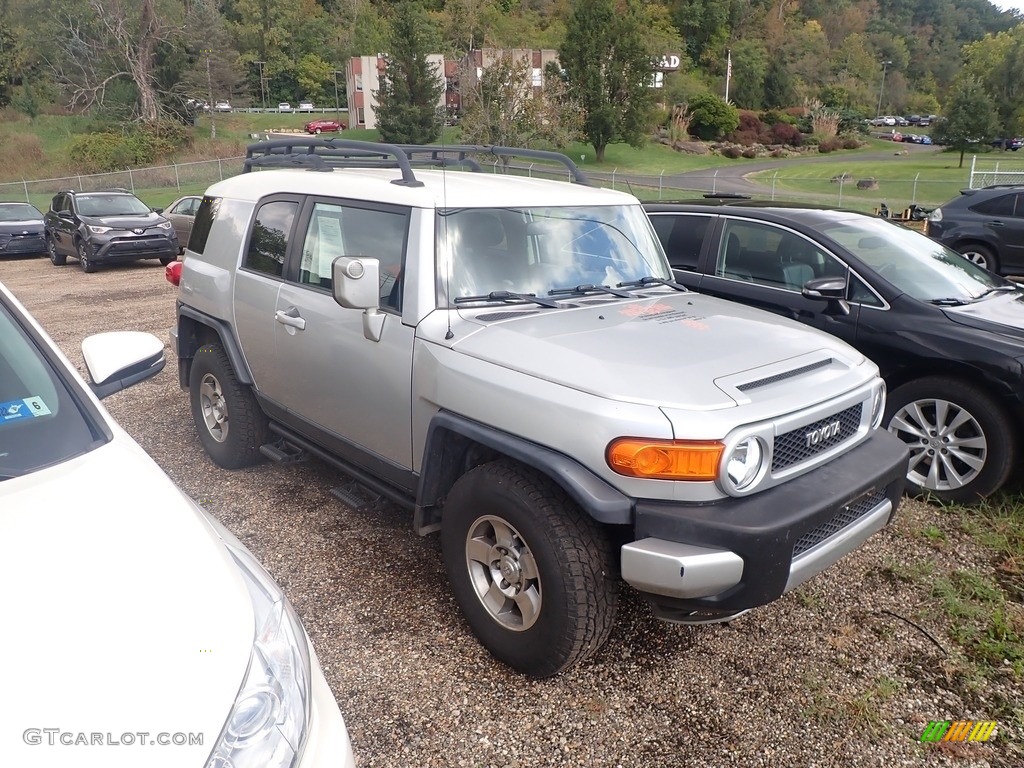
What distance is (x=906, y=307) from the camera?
4715 millimetres

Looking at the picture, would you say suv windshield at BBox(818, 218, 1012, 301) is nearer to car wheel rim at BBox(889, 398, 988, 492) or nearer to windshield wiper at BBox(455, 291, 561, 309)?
car wheel rim at BBox(889, 398, 988, 492)

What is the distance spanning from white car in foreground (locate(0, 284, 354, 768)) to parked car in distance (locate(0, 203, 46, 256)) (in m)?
19.7

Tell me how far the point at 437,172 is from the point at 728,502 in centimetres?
246

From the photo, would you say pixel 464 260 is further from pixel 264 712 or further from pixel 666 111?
pixel 666 111

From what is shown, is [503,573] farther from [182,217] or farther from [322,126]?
[322,126]

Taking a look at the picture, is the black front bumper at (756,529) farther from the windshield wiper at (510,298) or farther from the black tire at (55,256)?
the black tire at (55,256)

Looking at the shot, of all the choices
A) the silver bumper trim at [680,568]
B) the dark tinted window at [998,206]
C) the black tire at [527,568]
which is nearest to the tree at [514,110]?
the dark tinted window at [998,206]

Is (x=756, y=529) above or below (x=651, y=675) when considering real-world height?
above

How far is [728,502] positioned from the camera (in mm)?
2602

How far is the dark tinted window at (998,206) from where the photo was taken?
12.1 meters

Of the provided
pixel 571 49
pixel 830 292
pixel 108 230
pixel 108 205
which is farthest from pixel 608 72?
pixel 830 292

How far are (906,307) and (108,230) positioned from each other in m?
15.2

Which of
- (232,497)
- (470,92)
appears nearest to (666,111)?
(470,92)

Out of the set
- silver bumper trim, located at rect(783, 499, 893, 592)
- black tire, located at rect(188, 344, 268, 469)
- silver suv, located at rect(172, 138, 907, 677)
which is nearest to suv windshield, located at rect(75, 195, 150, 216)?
black tire, located at rect(188, 344, 268, 469)
